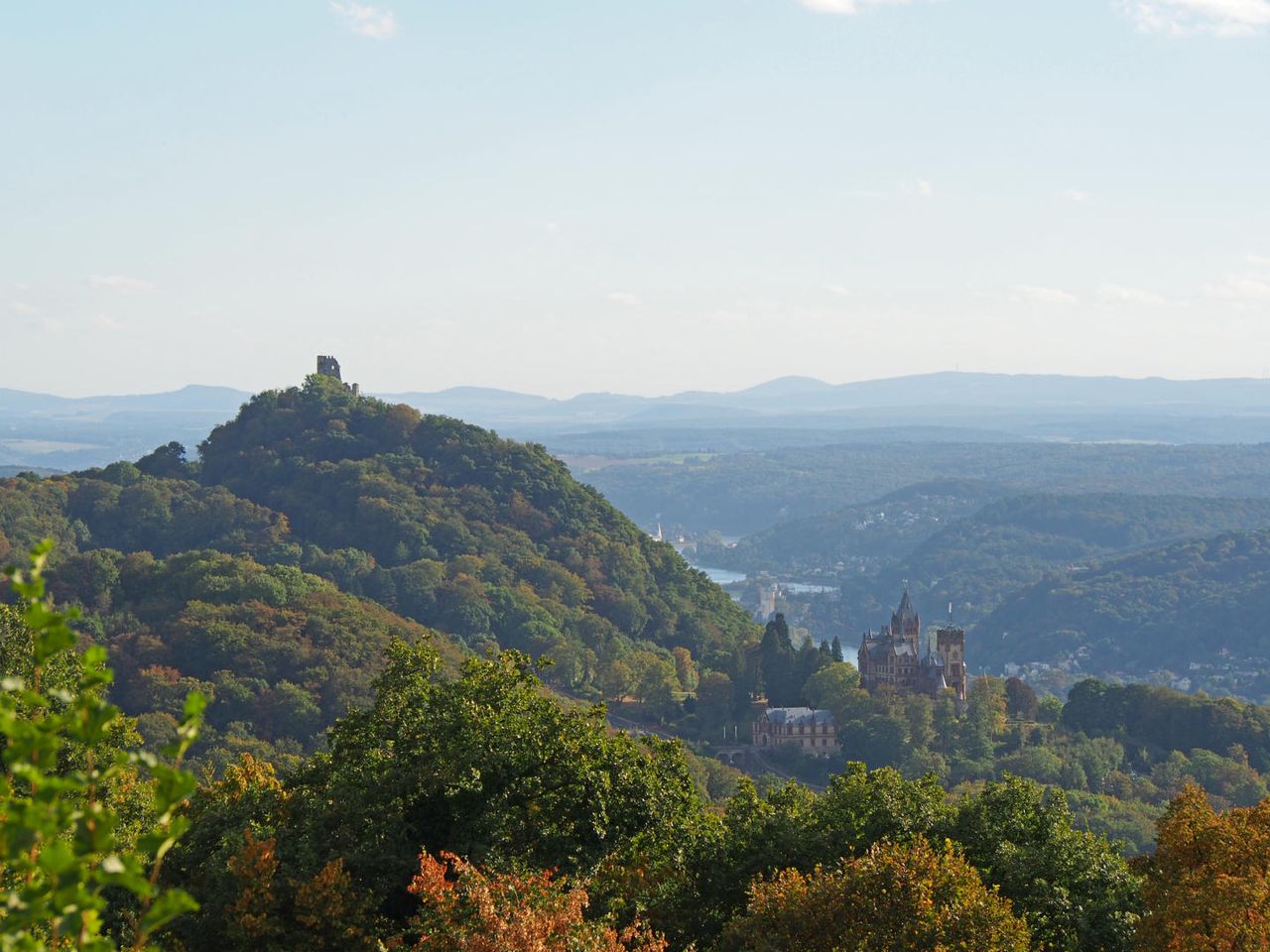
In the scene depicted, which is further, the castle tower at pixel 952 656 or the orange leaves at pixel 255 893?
the castle tower at pixel 952 656

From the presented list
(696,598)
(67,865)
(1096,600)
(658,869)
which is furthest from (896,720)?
A: (1096,600)

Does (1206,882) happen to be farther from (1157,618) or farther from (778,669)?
(1157,618)

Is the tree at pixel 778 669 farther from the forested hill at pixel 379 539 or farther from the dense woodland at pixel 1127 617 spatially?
the dense woodland at pixel 1127 617

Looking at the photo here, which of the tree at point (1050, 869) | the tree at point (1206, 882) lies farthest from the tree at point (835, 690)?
→ the tree at point (1206, 882)

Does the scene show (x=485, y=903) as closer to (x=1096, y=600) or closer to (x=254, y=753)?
(x=254, y=753)

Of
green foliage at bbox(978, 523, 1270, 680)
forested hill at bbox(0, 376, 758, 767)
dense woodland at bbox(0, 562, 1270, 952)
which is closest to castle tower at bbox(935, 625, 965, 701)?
forested hill at bbox(0, 376, 758, 767)

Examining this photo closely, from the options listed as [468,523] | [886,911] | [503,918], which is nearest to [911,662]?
[468,523]
